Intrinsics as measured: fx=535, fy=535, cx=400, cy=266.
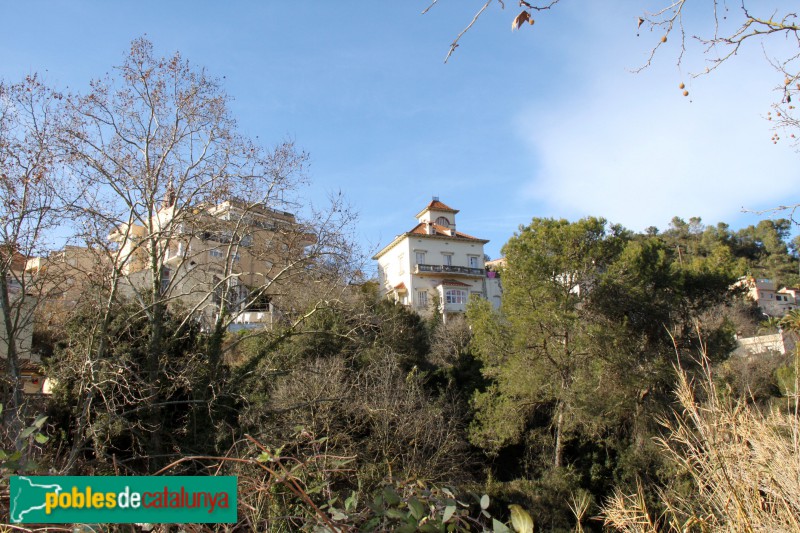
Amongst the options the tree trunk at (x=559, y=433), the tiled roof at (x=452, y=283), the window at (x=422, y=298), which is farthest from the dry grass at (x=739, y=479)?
the tiled roof at (x=452, y=283)

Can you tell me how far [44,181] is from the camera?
30.1 feet

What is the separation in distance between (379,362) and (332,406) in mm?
3855

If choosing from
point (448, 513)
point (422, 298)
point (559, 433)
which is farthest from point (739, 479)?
point (422, 298)

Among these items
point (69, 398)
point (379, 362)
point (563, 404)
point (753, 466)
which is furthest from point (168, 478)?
point (563, 404)

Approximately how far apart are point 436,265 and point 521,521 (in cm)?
3766

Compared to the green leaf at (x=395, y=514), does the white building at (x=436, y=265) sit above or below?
above

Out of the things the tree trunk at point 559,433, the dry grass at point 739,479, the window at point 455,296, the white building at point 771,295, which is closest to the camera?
the dry grass at point 739,479

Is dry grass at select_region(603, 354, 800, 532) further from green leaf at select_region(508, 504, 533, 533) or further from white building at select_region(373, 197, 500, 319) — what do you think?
white building at select_region(373, 197, 500, 319)

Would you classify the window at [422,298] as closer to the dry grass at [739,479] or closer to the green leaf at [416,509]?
the dry grass at [739,479]

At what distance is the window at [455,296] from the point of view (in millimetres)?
36844

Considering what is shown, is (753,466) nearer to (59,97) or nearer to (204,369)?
(204,369)

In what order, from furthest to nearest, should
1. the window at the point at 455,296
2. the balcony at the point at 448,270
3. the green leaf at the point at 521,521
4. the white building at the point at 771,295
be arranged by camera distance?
the white building at the point at 771,295, the balcony at the point at 448,270, the window at the point at 455,296, the green leaf at the point at 521,521

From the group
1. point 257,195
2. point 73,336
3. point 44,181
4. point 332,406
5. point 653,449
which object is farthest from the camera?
point 653,449

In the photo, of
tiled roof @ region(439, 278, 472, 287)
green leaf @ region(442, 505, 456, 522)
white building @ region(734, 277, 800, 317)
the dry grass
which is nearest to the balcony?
tiled roof @ region(439, 278, 472, 287)
